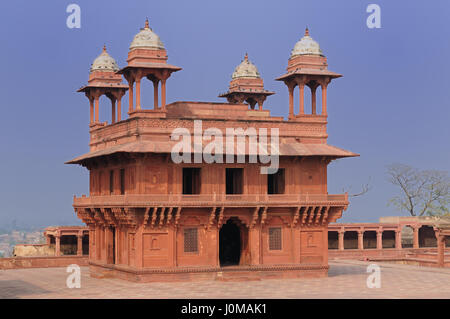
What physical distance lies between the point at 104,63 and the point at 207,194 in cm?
1311

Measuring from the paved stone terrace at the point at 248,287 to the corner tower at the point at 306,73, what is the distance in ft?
30.6

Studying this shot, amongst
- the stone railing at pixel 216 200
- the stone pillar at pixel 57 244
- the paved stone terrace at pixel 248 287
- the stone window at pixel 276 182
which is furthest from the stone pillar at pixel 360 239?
the stone railing at pixel 216 200

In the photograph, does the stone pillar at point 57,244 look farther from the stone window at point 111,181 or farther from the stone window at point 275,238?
the stone window at point 275,238

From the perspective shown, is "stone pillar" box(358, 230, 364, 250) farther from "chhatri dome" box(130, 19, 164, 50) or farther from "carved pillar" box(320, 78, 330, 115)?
"chhatri dome" box(130, 19, 164, 50)

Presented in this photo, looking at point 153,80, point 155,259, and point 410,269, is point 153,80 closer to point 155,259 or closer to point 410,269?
point 155,259

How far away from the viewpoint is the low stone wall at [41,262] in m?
53.8

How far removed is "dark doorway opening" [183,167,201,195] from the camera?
4475cm

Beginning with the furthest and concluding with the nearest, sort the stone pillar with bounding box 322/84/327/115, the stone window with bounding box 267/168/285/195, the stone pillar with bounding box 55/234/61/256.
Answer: the stone pillar with bounding box 55/234/61/256, the stone pillar with bounding box 322/84/327/115, the stone window with bounding box 267/168/285/195

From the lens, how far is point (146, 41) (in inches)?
1761

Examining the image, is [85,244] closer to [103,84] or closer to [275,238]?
[103,84]

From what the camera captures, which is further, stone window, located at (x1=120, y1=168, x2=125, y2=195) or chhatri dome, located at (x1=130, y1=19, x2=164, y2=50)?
stone window, located at (x1=120, y1=168, x2=125, y2=195)

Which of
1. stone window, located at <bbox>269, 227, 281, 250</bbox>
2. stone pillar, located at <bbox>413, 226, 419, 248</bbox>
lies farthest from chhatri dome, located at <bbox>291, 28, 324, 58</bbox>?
stone pillar, located at <bbox>413, 226, 419, 248</bbox>

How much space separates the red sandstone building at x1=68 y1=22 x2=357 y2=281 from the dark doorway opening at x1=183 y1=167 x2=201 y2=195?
0.06 metres
